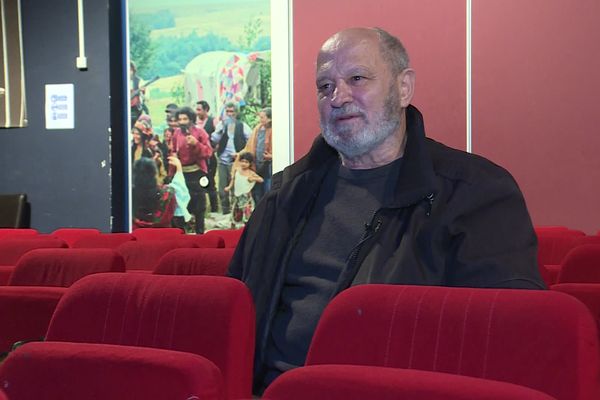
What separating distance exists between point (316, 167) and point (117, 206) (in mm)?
9014

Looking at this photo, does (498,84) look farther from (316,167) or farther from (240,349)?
(240,349)

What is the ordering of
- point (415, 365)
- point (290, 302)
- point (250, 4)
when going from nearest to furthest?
point (415, 365) < point (290, 302) < point (250, 4)

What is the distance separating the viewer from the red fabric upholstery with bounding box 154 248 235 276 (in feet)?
11.2

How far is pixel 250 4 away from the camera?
1096 centimetres

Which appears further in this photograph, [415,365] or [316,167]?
[316,167]

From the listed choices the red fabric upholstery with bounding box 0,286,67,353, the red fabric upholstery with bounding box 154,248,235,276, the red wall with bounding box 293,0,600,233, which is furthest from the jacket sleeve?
the red wall with bounding box 293,0,600,233

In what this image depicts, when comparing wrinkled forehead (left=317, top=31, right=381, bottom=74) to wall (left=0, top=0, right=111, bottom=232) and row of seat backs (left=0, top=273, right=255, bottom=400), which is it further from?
wall (left=0, top=0, right=111, bottom=232)

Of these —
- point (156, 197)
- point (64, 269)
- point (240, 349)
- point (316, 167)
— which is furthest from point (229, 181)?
point (240, 349)

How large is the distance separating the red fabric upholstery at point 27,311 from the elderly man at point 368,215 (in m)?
0.82

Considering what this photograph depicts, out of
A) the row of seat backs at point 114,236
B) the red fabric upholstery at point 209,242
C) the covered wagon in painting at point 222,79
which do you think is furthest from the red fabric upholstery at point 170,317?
the covered wagon in painting at point 222,79

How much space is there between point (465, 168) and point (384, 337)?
773 mm

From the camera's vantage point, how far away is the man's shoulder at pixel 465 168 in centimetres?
240

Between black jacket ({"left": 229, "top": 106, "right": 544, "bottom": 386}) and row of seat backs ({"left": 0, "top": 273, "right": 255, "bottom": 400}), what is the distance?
1.34 feet

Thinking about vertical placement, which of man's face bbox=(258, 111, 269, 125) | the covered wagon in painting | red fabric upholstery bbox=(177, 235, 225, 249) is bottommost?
red fabric upholstery bbox=(177, 235, 225, 249)
